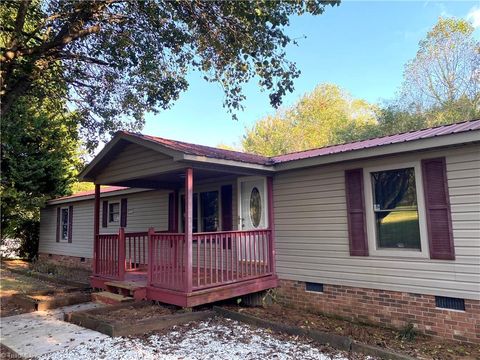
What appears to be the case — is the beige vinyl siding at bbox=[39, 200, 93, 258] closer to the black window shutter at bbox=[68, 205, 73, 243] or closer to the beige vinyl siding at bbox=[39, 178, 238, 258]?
the beige vinyl siding at bbox=[39, 178, 238, 258]

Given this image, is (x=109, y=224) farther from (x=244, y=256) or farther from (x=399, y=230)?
(x=399, y=230)

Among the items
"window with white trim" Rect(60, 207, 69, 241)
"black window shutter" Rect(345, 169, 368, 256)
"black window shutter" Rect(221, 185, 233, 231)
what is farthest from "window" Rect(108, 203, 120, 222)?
"black window shutter" Rect(345, 169, 368, 256)

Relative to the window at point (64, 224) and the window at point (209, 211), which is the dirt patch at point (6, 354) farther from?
the window at point (64, 224)

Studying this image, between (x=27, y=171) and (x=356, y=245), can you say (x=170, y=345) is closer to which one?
(x=356, y=245)

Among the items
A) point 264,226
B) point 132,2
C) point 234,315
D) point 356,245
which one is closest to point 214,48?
point 132,2

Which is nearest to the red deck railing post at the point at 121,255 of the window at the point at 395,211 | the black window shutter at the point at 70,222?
the window at the point at 395,211

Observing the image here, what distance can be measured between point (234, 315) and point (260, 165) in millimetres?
2919

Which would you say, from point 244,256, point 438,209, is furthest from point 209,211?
point 438,209

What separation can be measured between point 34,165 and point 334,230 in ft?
42.8

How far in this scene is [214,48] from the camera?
7.75m

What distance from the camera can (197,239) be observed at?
6500 millimetres

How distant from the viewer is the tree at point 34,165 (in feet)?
46.4

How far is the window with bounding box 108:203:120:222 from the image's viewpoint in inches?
518

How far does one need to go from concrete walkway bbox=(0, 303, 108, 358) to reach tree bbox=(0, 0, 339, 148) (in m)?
4.05
